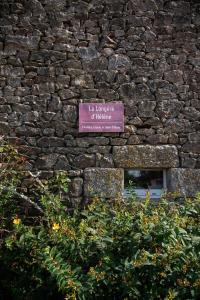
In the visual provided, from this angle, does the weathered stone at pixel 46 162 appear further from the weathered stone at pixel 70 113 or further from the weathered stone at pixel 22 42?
the weathered stone at pixel 22 42

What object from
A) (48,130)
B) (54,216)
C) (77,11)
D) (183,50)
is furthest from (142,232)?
(77,11)

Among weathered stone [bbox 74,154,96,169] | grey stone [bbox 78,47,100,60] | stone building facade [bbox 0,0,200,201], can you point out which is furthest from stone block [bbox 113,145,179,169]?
grey stone [bbox 78,47,100,60]

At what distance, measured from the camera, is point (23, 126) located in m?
5.78

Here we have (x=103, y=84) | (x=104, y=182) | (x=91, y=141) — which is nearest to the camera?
(x=104, y=182)

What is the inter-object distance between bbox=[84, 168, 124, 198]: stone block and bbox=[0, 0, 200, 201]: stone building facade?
0.04 ft

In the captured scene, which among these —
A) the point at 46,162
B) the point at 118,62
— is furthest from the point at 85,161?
the point at 118,62

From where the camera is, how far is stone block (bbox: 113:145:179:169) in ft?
18.5

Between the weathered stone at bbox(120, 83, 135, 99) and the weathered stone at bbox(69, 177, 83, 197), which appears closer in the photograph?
the weathered stone at bbox(69, 177, 83, 197)

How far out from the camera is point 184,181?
18.5ft

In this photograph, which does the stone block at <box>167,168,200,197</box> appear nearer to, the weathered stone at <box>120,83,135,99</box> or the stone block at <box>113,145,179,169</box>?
the stone block at <box>113,145,179,169</box>

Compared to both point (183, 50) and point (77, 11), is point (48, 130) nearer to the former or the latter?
point (77, 11)

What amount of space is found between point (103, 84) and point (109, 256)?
2629 millimetres

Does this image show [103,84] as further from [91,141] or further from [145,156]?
[145,156]

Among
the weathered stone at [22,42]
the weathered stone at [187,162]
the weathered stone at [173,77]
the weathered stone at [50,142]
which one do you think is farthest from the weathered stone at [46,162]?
the weathered stone at [173,77]
